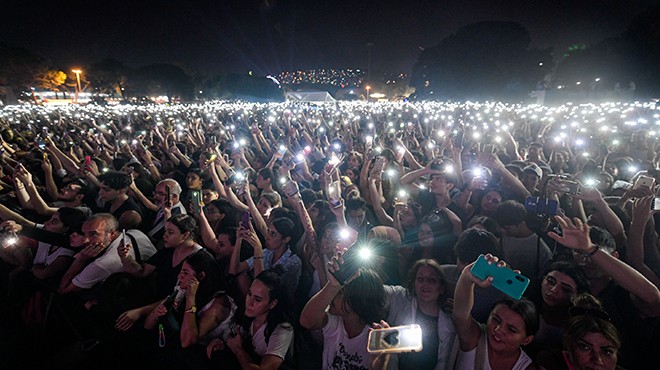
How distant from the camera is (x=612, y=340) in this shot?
7.54ft

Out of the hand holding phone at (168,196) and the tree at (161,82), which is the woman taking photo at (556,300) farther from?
the tree at (161,82)

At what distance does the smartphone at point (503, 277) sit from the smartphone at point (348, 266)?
0.73 metres

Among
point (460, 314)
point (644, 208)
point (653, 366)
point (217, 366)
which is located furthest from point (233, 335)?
point (644, 208)

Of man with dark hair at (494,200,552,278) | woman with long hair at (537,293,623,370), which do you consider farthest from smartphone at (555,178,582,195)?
woman with long hair at (537,293,623,370)

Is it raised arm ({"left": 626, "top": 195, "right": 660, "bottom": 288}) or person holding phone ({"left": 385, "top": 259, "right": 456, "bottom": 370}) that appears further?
raised arm ({"left": 626, "top": 195, "right": 660, "bottom": 288})

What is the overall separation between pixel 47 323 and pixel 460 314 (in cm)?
403

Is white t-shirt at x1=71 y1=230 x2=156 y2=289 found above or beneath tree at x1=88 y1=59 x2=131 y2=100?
beneath

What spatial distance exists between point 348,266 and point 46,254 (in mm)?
3784

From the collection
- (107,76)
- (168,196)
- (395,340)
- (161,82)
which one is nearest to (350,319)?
(395,340)

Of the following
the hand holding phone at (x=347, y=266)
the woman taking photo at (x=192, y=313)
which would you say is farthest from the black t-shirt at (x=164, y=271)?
the hand holding phone at (x=347, y=266)

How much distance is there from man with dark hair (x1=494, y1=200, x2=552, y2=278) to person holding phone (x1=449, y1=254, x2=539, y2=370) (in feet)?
5.28

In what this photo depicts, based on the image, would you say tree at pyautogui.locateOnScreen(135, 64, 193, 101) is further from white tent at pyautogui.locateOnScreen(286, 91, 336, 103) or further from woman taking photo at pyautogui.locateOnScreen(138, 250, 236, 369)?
woman taking photo at pyautogui.locateOnScreen(138, 250, 236, 369)

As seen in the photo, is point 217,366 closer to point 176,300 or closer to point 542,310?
point 176,300

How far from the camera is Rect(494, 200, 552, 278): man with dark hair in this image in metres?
4.00
